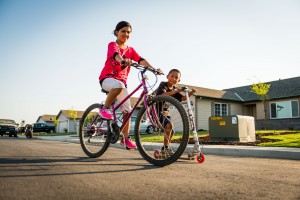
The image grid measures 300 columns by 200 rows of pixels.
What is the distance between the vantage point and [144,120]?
147 inches

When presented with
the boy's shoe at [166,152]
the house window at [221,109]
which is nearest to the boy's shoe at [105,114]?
the boy's shoe at [166,152]

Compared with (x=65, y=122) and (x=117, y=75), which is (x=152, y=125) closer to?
(x=117, y=75)

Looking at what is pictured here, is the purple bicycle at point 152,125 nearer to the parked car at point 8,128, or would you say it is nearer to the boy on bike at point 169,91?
the boy on bike at point 169,91

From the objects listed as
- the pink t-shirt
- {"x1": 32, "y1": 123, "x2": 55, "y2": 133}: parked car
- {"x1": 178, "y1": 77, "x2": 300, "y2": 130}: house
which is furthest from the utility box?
{"x1": 32, "y1": 123, "x2": 55, "y2": 133}: parked car

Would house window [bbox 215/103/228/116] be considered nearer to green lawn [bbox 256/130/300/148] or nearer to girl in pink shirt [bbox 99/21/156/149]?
green lawn [bbox 256/130/300/148]

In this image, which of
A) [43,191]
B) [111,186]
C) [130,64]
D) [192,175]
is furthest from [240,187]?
[130,64]

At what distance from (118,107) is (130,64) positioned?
954mm

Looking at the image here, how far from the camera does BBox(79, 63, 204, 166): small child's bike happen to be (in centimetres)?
321

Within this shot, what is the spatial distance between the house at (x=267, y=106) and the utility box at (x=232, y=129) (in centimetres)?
1219

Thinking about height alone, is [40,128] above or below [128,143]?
below

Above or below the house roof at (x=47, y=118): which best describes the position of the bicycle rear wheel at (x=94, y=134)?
below

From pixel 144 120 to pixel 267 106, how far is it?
23.4 meters

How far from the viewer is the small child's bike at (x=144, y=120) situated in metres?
3.21

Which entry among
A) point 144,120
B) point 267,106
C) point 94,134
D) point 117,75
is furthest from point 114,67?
point 267,106
